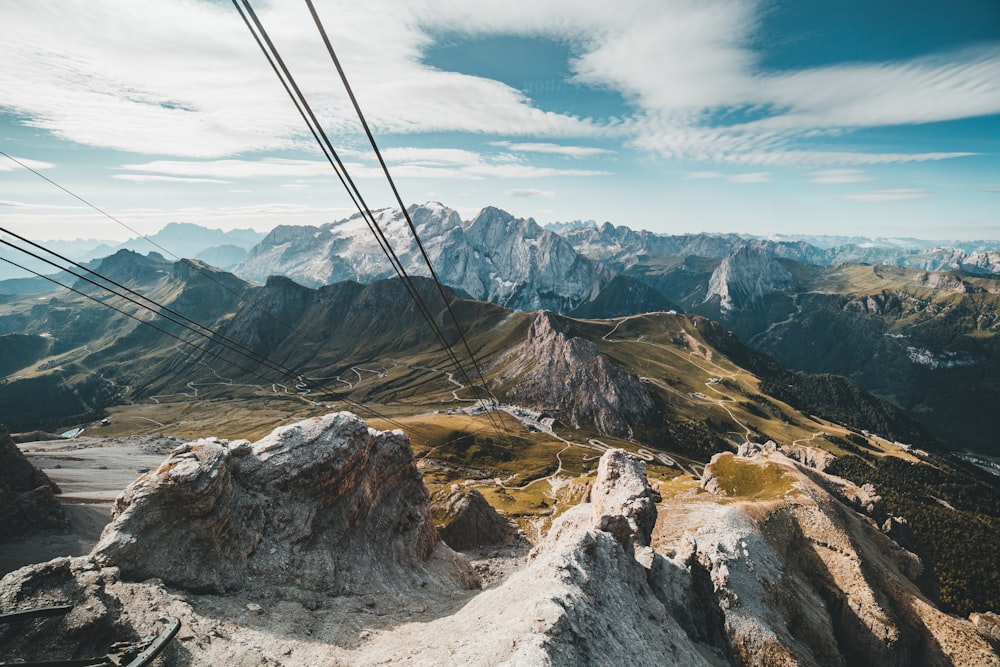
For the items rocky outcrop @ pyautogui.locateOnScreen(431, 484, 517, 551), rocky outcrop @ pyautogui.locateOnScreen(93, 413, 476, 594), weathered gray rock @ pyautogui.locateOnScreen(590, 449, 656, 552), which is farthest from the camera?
rocky outcrop @ pyautogui.locateOnScreen(431, 484, 517, 551)

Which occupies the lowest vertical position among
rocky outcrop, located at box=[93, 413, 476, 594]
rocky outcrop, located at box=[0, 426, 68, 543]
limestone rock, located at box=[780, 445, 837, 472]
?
limestone rock, located at box=[780, 445, 837, 472]

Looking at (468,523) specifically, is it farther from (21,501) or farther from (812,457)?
(812,457)

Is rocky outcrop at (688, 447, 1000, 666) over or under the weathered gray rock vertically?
under

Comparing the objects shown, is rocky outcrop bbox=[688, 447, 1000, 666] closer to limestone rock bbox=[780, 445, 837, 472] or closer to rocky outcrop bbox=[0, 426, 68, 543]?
limestone rock bbox=[780, 445, 837, 472]

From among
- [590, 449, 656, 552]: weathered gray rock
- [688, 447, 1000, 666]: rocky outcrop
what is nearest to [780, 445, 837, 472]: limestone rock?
[688, 447, 1000, 666]: rocky outcrop

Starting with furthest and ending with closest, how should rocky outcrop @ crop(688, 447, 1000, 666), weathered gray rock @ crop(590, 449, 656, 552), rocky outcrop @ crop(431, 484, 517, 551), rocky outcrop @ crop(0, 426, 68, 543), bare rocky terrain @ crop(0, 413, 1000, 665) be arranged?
rocky outcrop @ crop(431, 484, 517, 551) < rocky outcrop @ crop(0, 426, 68, 543) < weathered gray rock @ crop(590, 449, 656, 552) < rocky outcrop @ crop(688, 447, 1000, 666) < bare rocky terrain @ crop(0, 413, 1000, 665)

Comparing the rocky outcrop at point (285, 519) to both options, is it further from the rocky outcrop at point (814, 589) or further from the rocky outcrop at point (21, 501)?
the rocky outcrop at point (21, 501)

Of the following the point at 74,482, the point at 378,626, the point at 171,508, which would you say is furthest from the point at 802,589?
the point at 74,482

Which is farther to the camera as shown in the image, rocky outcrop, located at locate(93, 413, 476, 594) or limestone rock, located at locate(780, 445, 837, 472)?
limestone rock, located at locate(780, 445, 837, 472)
